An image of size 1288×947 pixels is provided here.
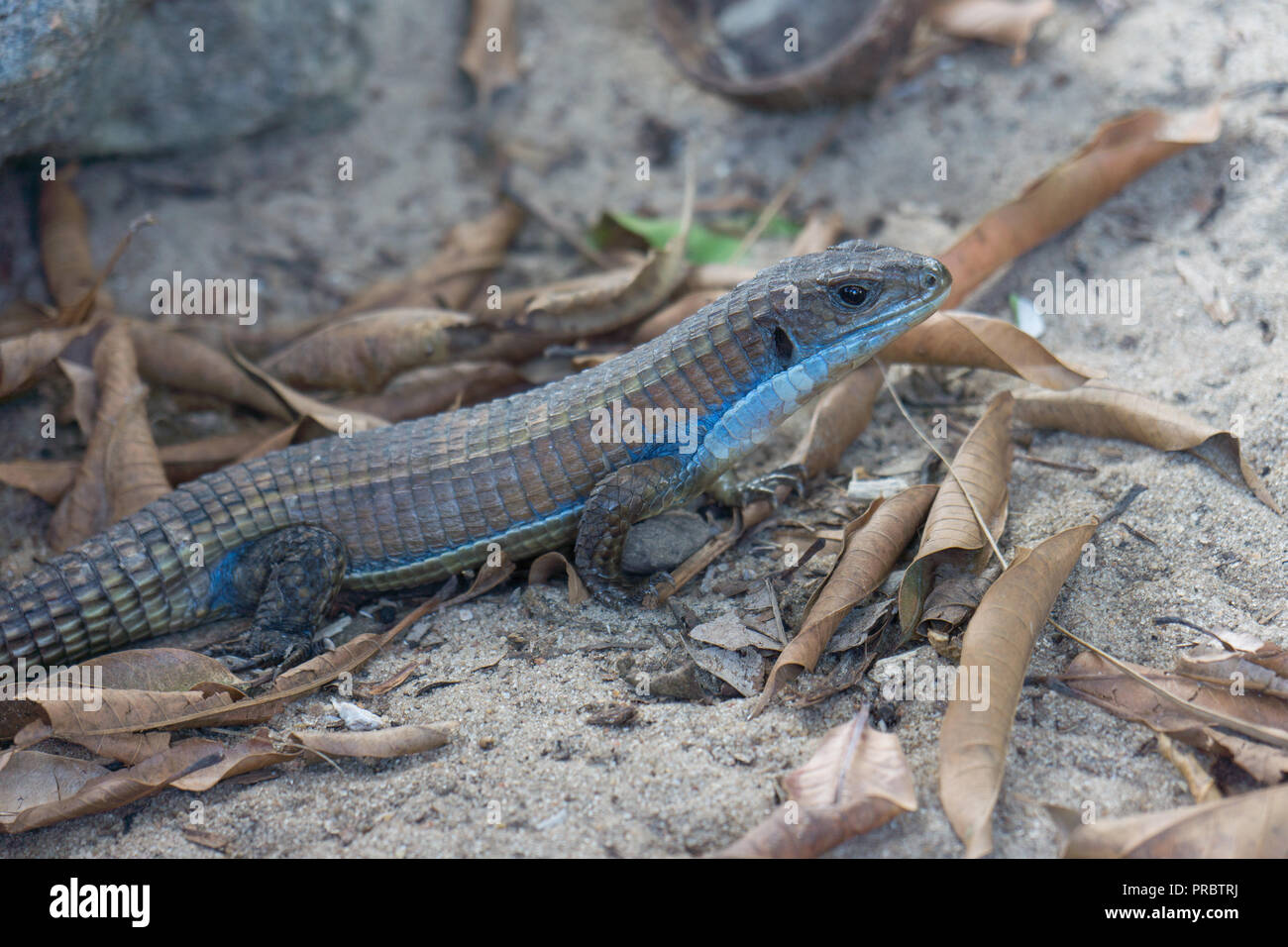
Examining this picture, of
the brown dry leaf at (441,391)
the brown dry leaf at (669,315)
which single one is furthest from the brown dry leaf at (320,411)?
the brown dry leaf at (669,315)

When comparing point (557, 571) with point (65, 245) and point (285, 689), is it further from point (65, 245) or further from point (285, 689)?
point (65, 245)

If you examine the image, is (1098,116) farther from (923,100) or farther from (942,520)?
(942,520)

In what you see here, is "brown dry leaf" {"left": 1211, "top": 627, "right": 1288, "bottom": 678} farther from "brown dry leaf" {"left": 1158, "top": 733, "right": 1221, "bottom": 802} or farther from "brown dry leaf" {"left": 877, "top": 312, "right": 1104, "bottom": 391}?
"brown dry leaf" {"left": 877, "top": 312, "right": 1104, "bottom": 391}

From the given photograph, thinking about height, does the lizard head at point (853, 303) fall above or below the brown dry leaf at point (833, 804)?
above

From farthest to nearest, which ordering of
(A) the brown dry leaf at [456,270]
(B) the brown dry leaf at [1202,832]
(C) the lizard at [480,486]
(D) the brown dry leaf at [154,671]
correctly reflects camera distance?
(A) the brown dry leaf at [456,270] < (C) the lizard at [480,486] < (D) the brown dry leaf at [154,671] < (B) the brown dry leaf at [1202,832]

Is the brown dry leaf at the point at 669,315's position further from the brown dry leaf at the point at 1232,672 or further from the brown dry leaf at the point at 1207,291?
the brown dry leaf at the point at 1232,672

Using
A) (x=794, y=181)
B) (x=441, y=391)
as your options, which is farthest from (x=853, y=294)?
(x=794, y=181)
